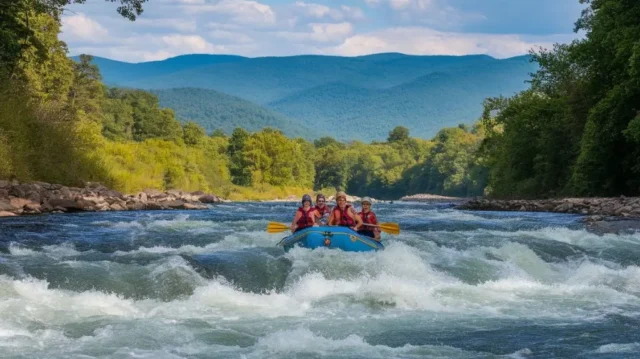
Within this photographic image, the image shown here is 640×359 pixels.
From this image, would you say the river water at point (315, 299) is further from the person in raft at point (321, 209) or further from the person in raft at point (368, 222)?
the person in raft at point (321, 209)

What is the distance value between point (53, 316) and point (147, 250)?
5522 mm

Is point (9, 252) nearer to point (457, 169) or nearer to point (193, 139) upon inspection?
point (193, 139)

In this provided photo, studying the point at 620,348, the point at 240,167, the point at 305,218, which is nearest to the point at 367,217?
the point at 305,218

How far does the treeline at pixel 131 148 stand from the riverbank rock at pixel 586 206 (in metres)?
18.3

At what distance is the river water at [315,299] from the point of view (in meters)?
10.5

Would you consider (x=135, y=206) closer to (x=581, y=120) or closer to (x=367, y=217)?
(x=367, y=217)

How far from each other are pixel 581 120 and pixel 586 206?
1061 centimetres

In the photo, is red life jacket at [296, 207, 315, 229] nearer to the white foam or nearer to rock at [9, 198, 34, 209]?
the white foam

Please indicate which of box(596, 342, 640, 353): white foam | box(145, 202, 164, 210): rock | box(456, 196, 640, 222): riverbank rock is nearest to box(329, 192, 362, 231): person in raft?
box(596, 342, 640, 353): white foam

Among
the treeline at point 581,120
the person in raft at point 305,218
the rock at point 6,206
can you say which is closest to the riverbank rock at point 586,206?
the treeline at point 581,120

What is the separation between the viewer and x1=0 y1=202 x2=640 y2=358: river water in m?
10.5

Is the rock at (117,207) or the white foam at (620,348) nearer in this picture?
the white foam at (620,348)

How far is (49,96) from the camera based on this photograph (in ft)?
184

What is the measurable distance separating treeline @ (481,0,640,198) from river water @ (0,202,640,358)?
15547 millimetres
